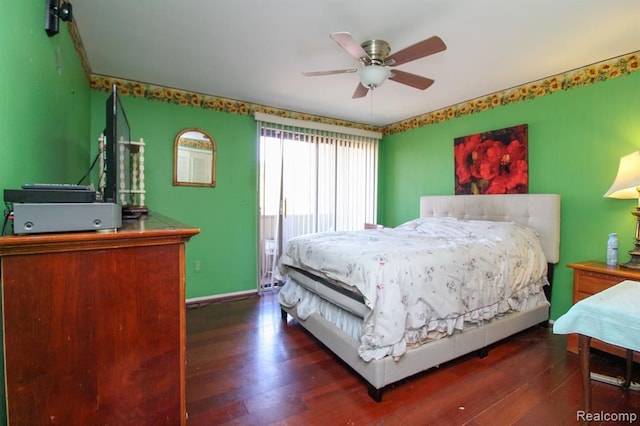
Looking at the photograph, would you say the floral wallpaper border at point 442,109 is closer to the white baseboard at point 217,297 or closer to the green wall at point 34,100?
the green wall at point 34,100

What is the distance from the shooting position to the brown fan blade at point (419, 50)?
1.70m

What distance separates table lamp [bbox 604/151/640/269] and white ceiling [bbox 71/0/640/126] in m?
0.90

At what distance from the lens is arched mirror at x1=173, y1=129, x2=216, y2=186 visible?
335 cm

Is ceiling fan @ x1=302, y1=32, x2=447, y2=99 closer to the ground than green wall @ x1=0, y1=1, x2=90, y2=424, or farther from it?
farther from it

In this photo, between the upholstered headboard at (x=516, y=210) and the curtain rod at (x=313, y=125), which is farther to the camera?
the curtain rod at (x=313, y=125)

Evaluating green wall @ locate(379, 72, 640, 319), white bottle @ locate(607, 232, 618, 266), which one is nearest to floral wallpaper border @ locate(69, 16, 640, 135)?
green wall @ locate(379, 72, 640, 319)

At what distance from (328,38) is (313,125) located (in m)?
1.82

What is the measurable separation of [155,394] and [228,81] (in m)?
2.87

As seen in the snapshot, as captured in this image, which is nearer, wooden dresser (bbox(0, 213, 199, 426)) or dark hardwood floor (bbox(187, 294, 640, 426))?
wooden dresser (bbox(0, 213, 199, 426))

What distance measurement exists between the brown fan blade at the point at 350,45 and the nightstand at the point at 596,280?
232 centimetres

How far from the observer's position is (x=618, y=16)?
6.31 feet

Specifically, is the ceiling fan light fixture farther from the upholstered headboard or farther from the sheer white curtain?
the upholstered headboard

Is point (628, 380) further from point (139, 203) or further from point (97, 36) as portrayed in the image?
point (97, 36)

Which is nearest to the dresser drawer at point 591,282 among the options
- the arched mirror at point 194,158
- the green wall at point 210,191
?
the green wall at point 210,191
